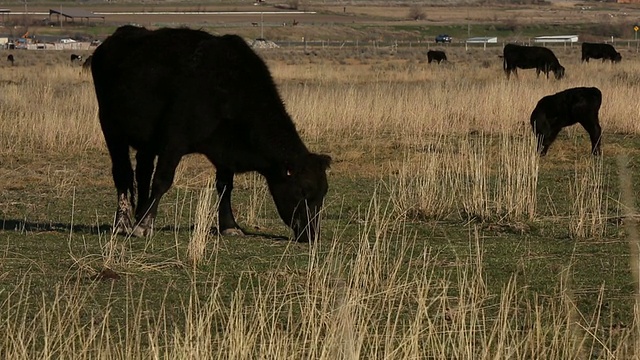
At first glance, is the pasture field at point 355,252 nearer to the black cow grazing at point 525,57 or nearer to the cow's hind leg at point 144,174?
the cow's hind leg at point 144,174

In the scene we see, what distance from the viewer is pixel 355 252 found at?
Result: 988cm

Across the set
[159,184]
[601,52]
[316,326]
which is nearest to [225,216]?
[159,184]

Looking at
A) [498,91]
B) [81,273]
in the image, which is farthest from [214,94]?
[498,91]

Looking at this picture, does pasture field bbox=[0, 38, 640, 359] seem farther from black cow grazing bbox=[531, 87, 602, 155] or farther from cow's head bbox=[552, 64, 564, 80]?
cow's head bbox=[552, 64, 564, 80]

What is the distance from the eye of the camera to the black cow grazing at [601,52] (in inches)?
2071

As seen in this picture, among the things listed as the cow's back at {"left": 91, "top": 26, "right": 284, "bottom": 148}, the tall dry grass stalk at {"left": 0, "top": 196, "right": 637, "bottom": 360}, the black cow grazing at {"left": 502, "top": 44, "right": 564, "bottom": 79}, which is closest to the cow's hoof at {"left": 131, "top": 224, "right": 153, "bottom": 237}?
the cow's back at {"left": 91, "top": 26, "right": 284, "bottom": 148}

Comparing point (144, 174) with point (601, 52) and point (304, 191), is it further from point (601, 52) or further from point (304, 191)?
point (601, 52)

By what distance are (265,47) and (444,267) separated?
267ft

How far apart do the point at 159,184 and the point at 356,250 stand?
2.24 metres

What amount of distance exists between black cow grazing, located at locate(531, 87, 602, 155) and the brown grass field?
43 centimetres

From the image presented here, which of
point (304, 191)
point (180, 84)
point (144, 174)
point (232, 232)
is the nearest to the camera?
point (304, 191)

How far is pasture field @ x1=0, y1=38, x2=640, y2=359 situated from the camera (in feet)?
21.6

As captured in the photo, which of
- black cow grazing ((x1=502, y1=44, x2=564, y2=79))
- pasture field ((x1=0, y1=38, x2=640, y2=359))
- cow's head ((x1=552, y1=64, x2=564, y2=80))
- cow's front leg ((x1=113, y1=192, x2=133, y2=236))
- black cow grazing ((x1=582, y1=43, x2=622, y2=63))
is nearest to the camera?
pasture field ((x1=0, y1=38, x2=640, y2=359))

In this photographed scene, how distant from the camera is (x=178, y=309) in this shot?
7812 millimetres
